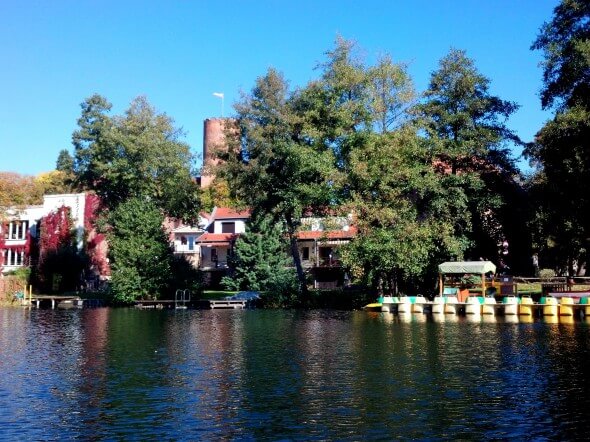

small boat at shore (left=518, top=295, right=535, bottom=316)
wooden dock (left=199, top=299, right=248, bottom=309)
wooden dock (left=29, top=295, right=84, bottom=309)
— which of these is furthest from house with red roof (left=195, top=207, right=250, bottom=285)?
small boat at shore (left=518, top=295, right=535, bottom=316)

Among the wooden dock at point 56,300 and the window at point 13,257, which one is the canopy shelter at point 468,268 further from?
the window at point 13,257

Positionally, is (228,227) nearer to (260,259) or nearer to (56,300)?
(260,259)

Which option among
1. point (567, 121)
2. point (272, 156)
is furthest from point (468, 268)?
point (272, 156)

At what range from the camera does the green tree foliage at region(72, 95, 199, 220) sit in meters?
64.5

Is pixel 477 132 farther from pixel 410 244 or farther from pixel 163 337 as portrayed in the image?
pixel 163 337

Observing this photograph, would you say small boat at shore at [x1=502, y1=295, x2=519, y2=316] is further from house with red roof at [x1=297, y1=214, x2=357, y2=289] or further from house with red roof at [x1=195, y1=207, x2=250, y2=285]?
house with red roof at [x1=195, y1=207, x2=250, y2=285]

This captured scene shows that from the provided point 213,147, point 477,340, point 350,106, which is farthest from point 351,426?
point 213,147

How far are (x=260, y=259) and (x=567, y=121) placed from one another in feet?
107

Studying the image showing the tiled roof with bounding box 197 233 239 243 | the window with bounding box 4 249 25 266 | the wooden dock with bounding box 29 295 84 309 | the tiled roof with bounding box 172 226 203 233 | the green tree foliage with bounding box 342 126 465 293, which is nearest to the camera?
the green tree foliage with bounding box 342 126 465 293

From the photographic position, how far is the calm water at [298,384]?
14.5 meters

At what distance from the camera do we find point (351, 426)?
47.8 feet

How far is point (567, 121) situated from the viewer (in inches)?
1624

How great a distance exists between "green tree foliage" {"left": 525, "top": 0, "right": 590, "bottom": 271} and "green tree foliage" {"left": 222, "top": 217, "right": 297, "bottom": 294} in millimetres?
25912

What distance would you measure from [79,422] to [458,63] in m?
43.2
